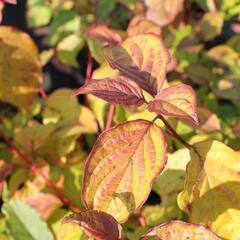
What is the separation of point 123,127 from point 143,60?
165mm

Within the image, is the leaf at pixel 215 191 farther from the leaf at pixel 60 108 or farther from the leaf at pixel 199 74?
the leaf at pixel 199 74

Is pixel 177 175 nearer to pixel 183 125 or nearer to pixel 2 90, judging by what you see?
pixel 183 125

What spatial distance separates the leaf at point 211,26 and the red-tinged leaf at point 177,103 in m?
0.82

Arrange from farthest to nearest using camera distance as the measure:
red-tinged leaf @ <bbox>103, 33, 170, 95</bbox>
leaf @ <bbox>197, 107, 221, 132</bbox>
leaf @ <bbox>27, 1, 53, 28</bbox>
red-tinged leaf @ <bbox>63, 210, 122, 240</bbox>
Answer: leaf @ <bbox>27, 1, 53, 28</bbox> < leaf @ <bbox>197, 107, 221, 132</bbox> < red-tinged leaf @ <bbox>103, 33, 170, 95</bbox> < red-tinged leaf @ <bbox>63, 210, 122, 240</bbox>

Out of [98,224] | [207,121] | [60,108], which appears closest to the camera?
[98,224]

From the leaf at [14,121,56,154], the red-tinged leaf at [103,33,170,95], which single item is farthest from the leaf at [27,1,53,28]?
the red-tinged leaf at [103,33,170,95]

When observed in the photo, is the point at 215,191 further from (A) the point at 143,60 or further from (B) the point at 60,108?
(B) the point at 60,108

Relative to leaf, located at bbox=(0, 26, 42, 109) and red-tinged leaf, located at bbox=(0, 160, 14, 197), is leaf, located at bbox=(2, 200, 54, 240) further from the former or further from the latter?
leaf, located at bbox=(0, 26, 42, 109)

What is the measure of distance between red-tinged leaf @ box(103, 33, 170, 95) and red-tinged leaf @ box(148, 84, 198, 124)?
5cm

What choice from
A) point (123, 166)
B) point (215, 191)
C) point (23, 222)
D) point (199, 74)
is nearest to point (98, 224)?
point (123, 166)

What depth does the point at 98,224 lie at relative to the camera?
67cm

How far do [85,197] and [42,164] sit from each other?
507 mm

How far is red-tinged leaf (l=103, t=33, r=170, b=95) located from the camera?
0.80 metres

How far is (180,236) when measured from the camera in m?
0.67
